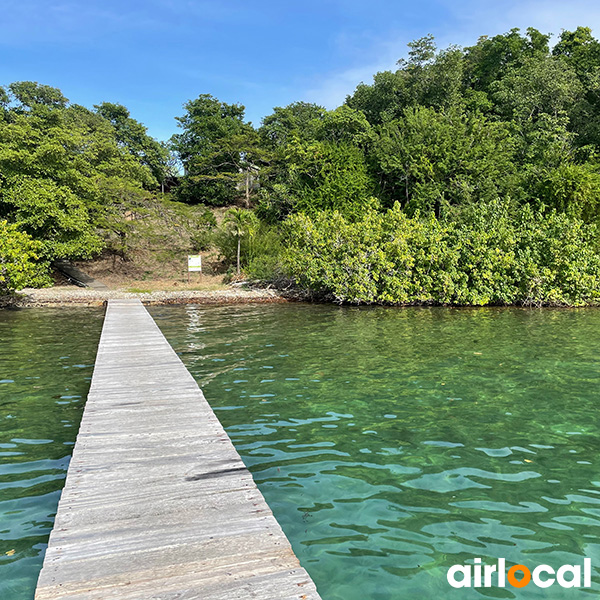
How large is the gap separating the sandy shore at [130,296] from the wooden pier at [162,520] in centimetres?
1657

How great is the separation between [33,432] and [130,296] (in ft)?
55.6

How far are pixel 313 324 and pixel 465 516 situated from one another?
37.7ft

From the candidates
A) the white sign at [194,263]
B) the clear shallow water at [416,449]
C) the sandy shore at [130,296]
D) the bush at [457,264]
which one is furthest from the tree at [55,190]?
the clear shallow water at [416,449]

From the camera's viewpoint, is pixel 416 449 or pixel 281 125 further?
pixel 281 125

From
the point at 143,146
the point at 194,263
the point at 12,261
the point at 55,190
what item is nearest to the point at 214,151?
the point at 143,146

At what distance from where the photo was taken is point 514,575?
3.53 m

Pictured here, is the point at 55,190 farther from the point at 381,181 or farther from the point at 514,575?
the point at 514,575

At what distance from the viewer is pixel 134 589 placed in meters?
2.68

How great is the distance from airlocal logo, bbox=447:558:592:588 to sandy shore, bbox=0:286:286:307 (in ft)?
64.6

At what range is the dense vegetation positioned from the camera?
21.2 meters

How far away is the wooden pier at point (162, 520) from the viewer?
2719 millimetres

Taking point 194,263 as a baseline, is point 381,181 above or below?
above

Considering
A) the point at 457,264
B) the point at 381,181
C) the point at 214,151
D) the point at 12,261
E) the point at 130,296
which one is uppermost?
the point at 214,151

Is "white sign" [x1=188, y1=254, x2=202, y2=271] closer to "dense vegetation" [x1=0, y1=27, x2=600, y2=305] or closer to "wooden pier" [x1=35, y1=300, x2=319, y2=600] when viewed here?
"dense vegetation" [x1=0, y1=27, x2=600, y2=305]
